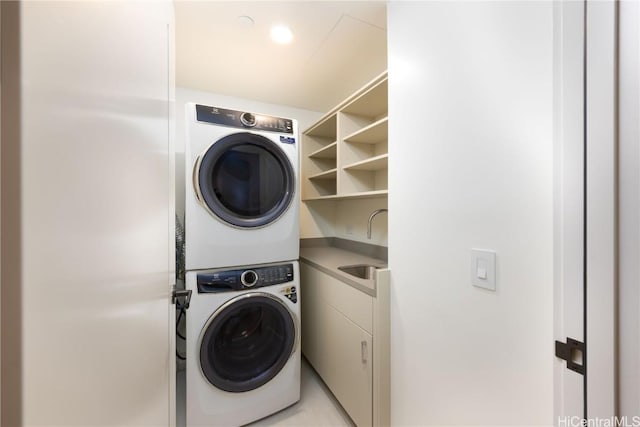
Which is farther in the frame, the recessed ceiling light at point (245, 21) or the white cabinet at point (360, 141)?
the white cabinet at point (360, 141)

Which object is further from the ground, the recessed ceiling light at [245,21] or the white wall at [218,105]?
the recessed ceiling light at [245,21]

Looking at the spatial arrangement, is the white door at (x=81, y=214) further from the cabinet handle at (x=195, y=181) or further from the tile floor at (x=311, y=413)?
the tile floor at (x=311, y=413)

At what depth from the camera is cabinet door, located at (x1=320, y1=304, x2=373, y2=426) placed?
1.26 m

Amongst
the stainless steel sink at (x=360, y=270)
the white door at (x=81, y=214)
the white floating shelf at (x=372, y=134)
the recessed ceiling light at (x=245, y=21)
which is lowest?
the stainless steel sink at (x=360, y=270)

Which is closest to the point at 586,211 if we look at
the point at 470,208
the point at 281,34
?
the point at 470,208

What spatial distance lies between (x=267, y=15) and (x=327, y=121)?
899mm

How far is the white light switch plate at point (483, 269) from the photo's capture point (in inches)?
30.8

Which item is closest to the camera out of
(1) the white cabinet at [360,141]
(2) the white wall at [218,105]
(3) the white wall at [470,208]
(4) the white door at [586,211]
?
(4) the white door at [586,211]

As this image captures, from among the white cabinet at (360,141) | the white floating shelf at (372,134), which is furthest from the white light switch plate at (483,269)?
the white floating shelf at (372,134)

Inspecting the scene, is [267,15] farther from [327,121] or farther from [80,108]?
[80,108]

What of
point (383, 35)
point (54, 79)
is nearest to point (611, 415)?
point (54, 79)

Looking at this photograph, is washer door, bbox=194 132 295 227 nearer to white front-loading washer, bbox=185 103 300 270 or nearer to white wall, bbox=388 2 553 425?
white front-loading washer, bbox=185 103 300 270

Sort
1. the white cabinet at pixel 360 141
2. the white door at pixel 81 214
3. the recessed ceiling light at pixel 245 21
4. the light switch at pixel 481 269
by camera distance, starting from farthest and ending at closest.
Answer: the white cabinet at pixel 360 141 → the recessed ceiling light at pixel 245 21 → the light switch at pixel 481 269 → the white door at pixel 81 214

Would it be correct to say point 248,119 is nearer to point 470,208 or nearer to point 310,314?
point 470,208
